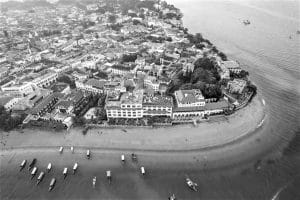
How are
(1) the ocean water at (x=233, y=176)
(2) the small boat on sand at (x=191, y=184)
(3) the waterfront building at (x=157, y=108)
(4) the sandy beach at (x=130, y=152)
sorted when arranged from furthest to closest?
(3) the waterfront building at (x=157, y=108) < (4) the sandy beach at (x=130, y=152) < (2) the small boat on sand at (x=191, y=184) < (1) the ocean water at (x=233, y=176)

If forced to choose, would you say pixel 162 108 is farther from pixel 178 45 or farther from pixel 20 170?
pixel 178 45

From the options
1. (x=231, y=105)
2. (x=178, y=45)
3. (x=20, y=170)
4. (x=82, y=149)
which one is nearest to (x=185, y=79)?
(x=231, y=105)

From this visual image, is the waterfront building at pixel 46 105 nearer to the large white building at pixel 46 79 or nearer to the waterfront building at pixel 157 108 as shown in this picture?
the large white building at pixel 46 79

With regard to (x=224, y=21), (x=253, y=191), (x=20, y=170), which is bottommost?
(x=20, y=170)

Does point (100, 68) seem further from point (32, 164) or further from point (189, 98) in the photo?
point (32, 164)

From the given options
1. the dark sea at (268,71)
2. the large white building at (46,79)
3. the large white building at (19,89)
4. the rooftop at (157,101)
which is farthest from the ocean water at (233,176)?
the large white building at (46,79)

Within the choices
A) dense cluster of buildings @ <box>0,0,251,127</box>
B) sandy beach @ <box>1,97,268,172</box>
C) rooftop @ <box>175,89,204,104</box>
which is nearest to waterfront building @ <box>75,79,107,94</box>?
dense cluster of buildings @ <box>0,0,251,127</box>

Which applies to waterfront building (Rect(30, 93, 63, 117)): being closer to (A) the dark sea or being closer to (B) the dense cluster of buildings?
(B) the dense cluster of buildings

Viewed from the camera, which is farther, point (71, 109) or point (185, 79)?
point (185, 79)
